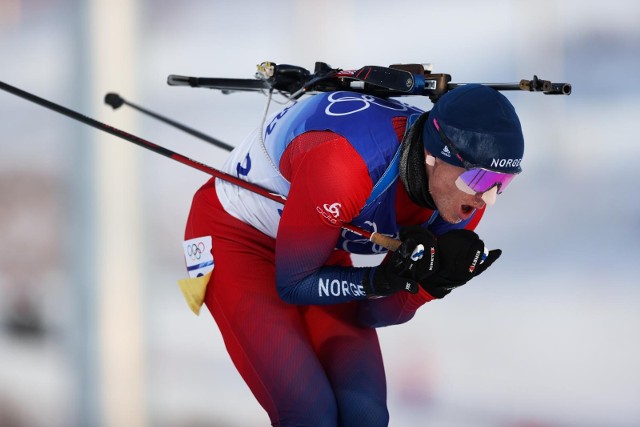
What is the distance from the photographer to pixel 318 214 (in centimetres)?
234

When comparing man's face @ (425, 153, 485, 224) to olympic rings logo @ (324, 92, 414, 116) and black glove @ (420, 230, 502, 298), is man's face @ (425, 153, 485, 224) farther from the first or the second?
olympic rings logo @ (324, 92, 414, 116)

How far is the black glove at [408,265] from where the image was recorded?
2297mm

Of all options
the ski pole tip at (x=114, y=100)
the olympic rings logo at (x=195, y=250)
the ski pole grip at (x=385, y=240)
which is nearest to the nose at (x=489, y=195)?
the ski pole grip at (x=385, y=240)

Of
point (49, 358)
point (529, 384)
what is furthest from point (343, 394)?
point (49, 358)

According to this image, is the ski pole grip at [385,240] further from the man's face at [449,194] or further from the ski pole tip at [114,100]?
the ski pole tip at [114,100]

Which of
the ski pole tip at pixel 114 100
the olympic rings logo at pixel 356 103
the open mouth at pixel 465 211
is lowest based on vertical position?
the open mouth at pixel 465 211

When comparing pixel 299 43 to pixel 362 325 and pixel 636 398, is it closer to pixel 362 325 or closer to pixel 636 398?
pixel 362 325

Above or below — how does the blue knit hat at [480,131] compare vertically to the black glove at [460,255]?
above

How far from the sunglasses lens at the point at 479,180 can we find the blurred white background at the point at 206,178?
1.14 m

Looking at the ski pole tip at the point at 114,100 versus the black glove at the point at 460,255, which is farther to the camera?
the ski pole tip at the point at 114,100

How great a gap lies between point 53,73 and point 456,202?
3068 mm

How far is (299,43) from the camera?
417 centimetres

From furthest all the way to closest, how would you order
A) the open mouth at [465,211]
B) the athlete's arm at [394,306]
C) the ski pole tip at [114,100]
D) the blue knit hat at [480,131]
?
the ski pole tip at [114,100] → the athlete's arm at [394,306] → the open mouth at [465,211] → the blue knit hat at [480,131]

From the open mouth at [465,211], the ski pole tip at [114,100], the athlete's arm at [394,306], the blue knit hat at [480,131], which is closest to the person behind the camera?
the blue knit hat at [480,131]
